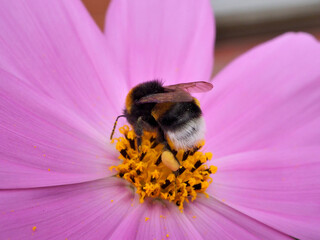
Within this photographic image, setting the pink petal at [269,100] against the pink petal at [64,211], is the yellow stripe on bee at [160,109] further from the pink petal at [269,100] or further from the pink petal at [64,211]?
the pink petal at [269,100]

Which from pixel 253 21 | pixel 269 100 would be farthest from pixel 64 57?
pixel 253 21

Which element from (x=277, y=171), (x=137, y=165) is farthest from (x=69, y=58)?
(x=277, y=171)

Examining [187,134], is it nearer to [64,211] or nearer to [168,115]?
[168,115]

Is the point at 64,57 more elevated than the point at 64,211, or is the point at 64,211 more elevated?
the point at 64,57

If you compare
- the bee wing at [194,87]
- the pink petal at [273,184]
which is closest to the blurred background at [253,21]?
the pink petal at [273,184]

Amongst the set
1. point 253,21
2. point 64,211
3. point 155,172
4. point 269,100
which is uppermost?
point 253,21

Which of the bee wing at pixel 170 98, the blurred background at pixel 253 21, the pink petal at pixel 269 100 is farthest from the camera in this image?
the blurred background at pixel 253 21

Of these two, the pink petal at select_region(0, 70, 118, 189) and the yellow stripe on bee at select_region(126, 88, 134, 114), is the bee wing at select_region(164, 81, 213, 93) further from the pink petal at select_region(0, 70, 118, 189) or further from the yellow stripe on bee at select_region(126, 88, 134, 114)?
the pink petal at select_region(0, 70, 118, 189)

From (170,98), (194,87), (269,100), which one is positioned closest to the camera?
(170,98)
